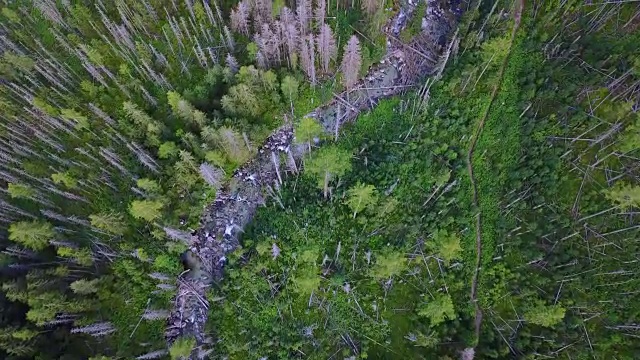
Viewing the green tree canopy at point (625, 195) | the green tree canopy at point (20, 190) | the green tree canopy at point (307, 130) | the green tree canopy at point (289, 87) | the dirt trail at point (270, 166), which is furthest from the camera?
the green tree canopy at point (289, 87)

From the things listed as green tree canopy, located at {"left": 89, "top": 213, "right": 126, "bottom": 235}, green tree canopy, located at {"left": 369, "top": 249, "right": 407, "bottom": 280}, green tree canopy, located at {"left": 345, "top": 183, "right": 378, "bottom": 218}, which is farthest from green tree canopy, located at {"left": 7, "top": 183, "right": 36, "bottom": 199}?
green tree canopy, located at {"left": 369, "top": 249, "right": 407, "bottom": 280}

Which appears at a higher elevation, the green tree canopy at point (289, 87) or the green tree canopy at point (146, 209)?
the green tree canopy at point (289, 87)

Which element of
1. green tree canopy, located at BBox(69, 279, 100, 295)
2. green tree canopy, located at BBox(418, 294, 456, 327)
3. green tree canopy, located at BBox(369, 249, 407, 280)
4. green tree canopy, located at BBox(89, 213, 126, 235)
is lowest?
green tree canopy, located at BBox(418, 294, 456, 327)

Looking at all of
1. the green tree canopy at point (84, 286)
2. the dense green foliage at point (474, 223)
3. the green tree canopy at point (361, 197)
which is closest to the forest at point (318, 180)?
the dense green foliage at point (474, 223)

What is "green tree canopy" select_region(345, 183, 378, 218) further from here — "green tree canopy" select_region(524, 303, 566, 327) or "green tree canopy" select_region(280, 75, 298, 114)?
"green tree canopy" select_region(524, 303, 566, 327)

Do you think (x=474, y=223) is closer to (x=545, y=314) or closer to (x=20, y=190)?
(x=545, y=314)

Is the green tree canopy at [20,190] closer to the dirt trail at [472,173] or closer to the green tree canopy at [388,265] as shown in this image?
the green tree canopy at [388,265]

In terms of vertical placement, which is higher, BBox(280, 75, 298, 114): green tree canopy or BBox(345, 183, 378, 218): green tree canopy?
BBox(280, 75, 298, 114): green tree canopy
